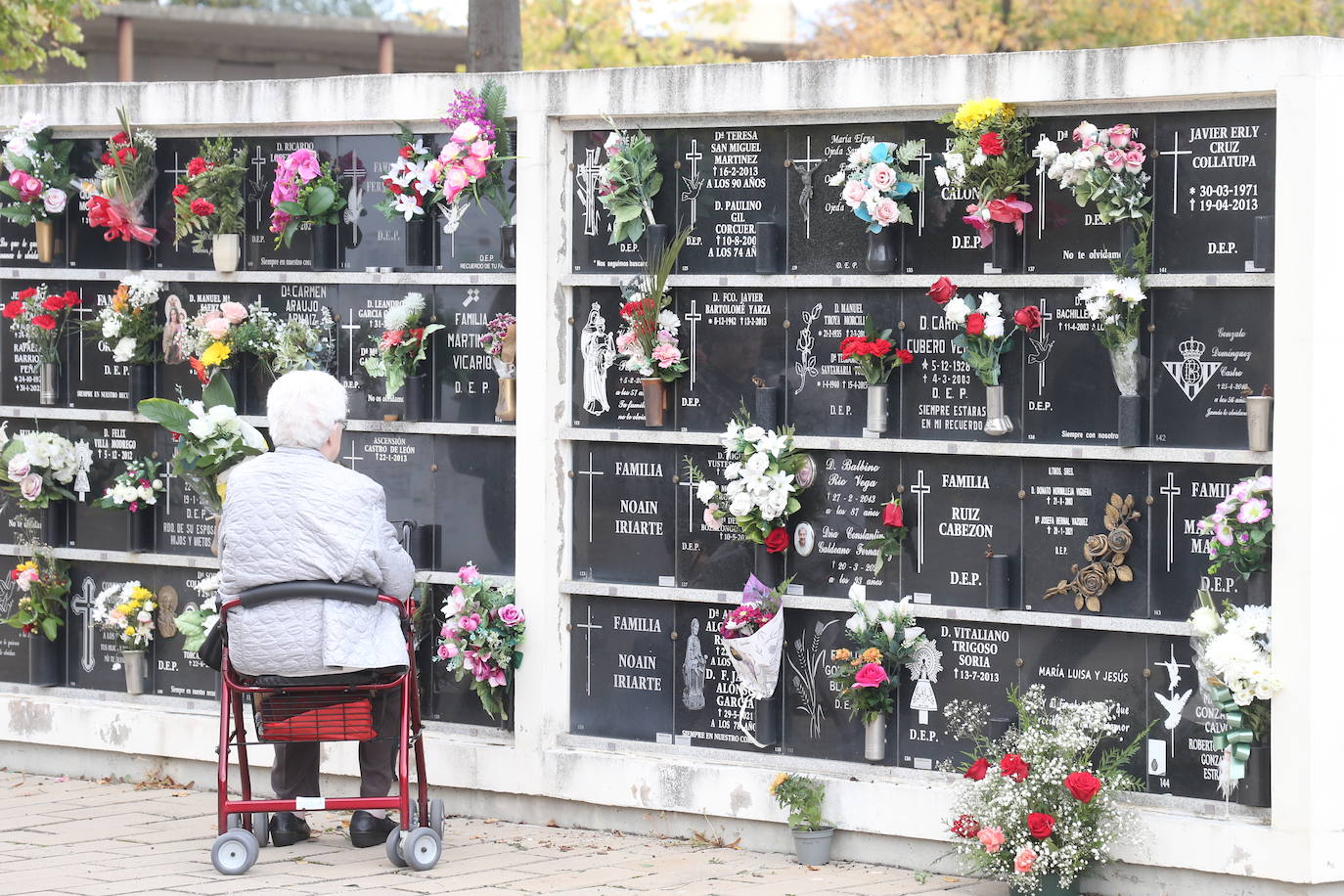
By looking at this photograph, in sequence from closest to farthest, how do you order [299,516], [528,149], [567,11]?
[299,516] → [528,149] → [567,11]

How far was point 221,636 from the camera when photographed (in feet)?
20.3

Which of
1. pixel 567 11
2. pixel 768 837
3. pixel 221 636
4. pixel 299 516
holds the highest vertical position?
pixel 567 11

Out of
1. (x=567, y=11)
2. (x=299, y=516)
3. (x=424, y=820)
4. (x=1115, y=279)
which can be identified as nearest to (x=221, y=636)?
(x=299, y=516)

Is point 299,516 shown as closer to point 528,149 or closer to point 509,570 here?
point 509,570

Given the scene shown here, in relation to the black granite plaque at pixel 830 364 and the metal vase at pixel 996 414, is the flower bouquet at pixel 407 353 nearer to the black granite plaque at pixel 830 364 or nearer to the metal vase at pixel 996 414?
the black granite plaque at pixel 830 364

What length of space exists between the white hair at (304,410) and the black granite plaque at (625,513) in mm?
1175

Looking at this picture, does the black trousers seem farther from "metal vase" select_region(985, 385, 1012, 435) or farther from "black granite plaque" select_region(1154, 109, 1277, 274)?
"black granite plaque" select_region(1154, 109, 1277, 274)

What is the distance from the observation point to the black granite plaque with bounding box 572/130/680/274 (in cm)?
689

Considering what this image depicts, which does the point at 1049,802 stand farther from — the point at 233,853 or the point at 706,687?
the point at 233,853

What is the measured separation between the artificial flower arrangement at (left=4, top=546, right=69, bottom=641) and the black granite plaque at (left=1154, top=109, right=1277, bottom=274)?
481 centimetres

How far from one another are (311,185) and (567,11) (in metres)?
17.0

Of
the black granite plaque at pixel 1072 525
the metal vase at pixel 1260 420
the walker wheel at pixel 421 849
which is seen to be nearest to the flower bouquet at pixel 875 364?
the black granite plaque at pixel 1072 525

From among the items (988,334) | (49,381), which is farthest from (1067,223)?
(49,381)

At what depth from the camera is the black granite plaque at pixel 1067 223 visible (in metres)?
6.09
